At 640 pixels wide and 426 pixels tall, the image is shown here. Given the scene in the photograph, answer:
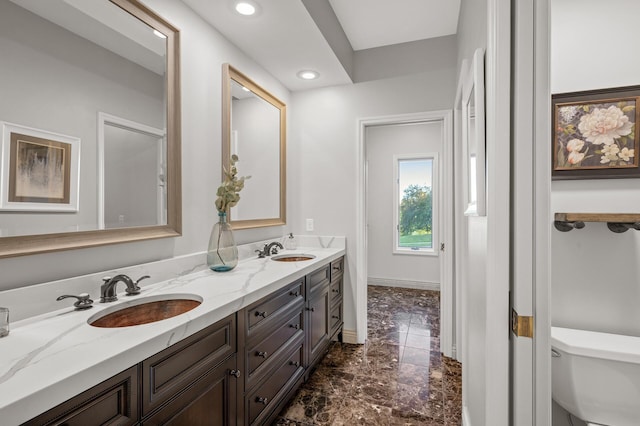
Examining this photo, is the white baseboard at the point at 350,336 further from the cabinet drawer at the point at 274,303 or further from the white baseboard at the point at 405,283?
the white baseboard at the point at 405,283

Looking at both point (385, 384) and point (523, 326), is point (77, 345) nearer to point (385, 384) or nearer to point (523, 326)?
point (523, 326)

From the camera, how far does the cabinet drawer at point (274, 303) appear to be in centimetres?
148

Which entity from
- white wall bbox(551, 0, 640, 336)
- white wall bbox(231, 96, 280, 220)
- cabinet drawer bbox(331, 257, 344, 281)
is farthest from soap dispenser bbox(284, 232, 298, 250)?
white wall bbox(551, 0, 640, 336)

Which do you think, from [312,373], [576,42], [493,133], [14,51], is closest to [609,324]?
[493,133]

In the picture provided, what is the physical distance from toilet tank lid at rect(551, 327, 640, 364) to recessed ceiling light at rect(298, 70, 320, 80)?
245 centimetres

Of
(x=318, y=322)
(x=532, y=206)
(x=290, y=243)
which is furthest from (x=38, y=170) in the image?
(x=290, y=243)

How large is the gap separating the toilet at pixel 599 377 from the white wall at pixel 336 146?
1.78 m

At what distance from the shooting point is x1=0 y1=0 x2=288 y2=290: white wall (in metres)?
1.52

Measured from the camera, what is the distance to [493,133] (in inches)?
39.3

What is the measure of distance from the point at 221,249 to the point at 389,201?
357 centimetres

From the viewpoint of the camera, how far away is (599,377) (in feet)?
4.31

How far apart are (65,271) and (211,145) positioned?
42.4 inches

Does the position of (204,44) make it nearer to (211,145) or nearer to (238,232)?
(211,145)

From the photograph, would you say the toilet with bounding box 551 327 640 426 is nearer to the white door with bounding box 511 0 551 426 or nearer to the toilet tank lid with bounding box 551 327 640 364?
the toilet tank lid with bounding box 551 327 640 364
